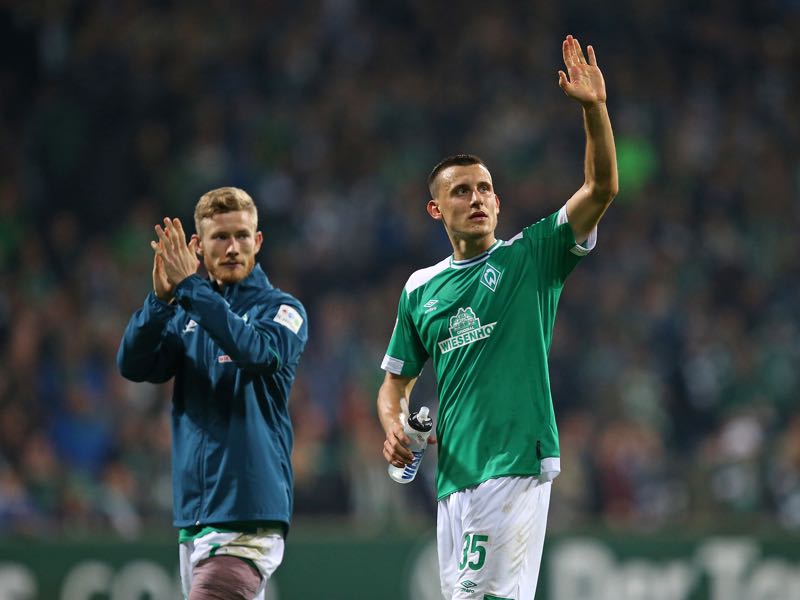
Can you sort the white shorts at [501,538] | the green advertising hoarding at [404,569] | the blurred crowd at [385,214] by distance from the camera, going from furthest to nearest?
the blurred crowd at [385,214] → the green advertising hoarding at [404,569] → the white shorts at [501,538]

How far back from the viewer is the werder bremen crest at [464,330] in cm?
487

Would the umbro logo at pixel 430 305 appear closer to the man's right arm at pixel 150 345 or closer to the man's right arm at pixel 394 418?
the man's right arm at pixel 394 418

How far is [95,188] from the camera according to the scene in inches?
505

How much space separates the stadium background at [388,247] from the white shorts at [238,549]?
4308mm

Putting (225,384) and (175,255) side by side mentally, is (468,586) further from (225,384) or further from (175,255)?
(175,255)

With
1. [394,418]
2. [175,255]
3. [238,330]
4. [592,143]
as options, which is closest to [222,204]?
[175,255]

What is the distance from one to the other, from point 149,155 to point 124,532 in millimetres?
5150

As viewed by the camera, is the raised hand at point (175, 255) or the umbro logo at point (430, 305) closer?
the raised hand at point (175, 255)

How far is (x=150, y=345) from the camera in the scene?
5070 mm

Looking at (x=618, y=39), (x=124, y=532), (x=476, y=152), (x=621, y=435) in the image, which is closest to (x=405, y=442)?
(x=124, y=532)

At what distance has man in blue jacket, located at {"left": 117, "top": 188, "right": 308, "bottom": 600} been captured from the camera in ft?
15.8

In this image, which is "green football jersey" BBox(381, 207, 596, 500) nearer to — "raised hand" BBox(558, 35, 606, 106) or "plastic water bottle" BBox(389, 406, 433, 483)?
"plastic water bottle" BBox(389, 406, 433, 483)

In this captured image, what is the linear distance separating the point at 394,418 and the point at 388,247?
8.29m

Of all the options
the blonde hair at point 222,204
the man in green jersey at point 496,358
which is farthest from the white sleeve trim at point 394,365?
the blonde hair at point 222,204
